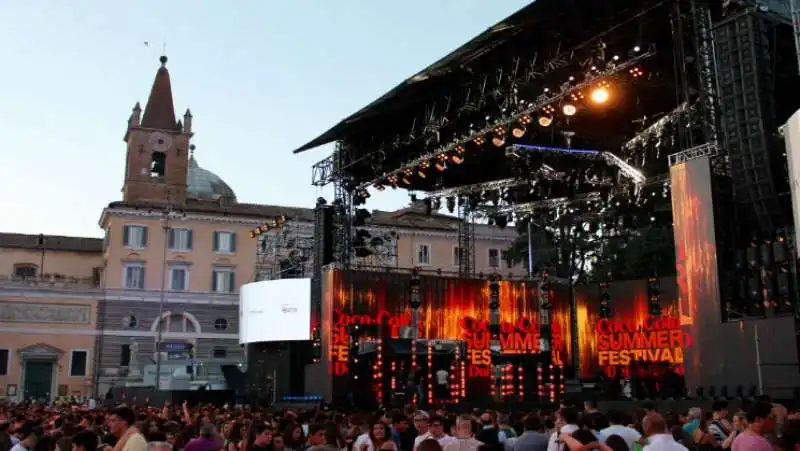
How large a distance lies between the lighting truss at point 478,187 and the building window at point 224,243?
2643 cm

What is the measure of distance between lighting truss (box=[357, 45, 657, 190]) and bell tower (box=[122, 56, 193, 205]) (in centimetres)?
3402

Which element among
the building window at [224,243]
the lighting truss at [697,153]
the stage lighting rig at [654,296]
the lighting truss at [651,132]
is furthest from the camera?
the building window at [224,243]

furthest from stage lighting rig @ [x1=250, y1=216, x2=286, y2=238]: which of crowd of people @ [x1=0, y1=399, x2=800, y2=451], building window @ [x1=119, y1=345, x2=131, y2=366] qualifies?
crowd of people @ [x1=0, y1=399, x2=800, y2=451]

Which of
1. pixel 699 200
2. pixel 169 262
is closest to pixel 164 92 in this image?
pixel 169 262

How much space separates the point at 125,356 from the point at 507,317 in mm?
28765

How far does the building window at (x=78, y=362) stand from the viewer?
48.8m

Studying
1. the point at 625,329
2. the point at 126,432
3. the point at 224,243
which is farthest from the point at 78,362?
the point at 126,432

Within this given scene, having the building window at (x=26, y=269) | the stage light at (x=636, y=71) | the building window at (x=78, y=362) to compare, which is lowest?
the building window at (x=78, y=362)

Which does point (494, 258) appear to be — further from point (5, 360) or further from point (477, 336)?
point (5, 360)

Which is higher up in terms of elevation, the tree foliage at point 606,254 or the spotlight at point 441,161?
the spotlight at point 441,161

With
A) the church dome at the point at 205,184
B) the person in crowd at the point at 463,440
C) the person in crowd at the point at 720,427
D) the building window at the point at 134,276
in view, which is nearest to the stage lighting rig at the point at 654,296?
the person in crowd at the point at 720,427

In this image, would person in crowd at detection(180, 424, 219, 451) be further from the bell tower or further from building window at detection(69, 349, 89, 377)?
the bell tower

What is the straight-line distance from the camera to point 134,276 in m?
50.8

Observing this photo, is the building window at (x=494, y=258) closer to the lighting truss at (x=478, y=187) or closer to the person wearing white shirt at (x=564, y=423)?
the lighting truss at (x=478, y=187)
